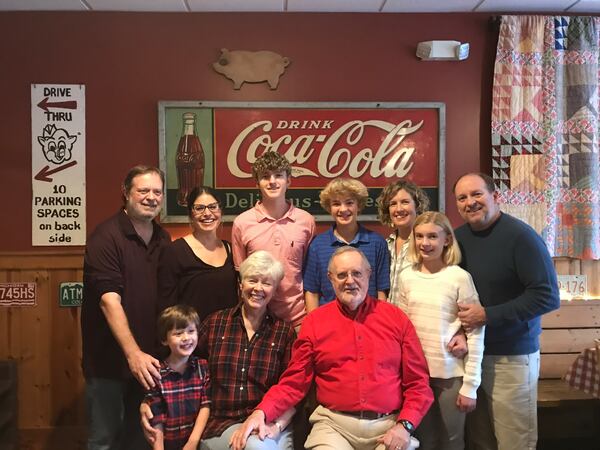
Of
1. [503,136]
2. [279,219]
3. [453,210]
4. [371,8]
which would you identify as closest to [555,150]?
[503,136]

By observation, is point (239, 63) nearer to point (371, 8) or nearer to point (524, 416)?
point (371, 8)

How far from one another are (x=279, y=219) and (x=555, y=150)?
83.4 inches

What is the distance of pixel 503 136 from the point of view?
3.38 metres

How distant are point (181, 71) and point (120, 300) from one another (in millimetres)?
1789

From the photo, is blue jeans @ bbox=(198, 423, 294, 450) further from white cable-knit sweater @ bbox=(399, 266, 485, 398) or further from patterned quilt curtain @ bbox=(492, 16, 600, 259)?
patterned quilt curtain @ bbox=(492, 16, 600, 259)

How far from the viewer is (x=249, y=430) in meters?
1.92

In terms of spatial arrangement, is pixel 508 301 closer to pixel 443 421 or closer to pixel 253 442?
pixel 443 421

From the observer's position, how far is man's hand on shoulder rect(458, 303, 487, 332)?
2061 millimetres

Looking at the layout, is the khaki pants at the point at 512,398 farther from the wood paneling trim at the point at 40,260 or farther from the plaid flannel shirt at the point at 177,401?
the wood paneling trim at the point at 40,260

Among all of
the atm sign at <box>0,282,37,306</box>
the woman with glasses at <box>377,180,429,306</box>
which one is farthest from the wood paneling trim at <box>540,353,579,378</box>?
the atm sign at <box>0,282,37,306</box>

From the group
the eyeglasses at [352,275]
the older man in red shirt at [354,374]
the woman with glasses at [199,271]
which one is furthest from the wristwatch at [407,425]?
the woman with glasses at [199,271]

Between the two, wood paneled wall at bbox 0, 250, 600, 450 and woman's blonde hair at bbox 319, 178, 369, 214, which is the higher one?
woman's blonde hair at bbox 319, 178, 369, 214

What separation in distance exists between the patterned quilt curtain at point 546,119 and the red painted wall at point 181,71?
146 mm

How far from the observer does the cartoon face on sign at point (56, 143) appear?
327 cm
